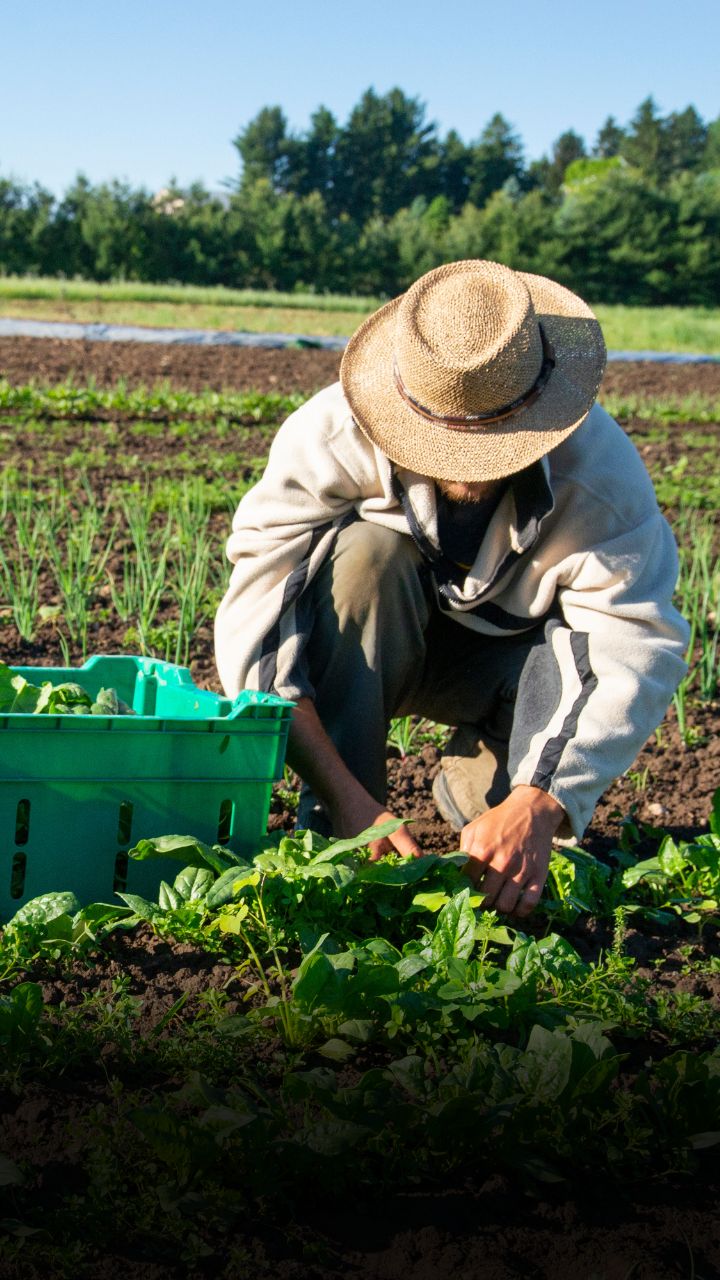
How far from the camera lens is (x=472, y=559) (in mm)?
2188

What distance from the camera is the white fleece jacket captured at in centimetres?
203

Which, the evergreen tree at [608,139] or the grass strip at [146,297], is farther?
the evergreen tree at [608,139]

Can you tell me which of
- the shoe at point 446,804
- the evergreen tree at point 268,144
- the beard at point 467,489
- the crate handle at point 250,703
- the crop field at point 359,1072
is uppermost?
the evergreen tree at point 268,144

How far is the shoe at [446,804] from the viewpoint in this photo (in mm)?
2473

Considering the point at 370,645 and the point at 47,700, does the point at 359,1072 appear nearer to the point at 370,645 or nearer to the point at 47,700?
the point at 47,700

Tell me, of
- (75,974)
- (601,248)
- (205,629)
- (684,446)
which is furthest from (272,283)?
(75,974)

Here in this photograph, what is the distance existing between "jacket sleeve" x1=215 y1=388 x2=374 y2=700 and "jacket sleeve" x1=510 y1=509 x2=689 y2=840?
43cm

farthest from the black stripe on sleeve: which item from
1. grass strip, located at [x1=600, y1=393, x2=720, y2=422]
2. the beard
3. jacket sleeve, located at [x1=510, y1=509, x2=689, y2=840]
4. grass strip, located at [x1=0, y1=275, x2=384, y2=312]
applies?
grass strip, located at [x1=0, y1=275, x2=384, y2=312]

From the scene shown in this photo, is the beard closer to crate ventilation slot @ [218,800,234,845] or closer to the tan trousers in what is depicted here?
the tan trousers

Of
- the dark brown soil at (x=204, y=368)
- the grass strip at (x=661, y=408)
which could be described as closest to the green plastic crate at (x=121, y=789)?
the dark brown soil at (x=204, y=368)

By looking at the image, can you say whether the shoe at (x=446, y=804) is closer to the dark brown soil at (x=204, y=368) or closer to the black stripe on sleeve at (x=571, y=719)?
the black stripe on sleeve at (x=571, y=719)

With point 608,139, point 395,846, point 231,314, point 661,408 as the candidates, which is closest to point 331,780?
point 395,846

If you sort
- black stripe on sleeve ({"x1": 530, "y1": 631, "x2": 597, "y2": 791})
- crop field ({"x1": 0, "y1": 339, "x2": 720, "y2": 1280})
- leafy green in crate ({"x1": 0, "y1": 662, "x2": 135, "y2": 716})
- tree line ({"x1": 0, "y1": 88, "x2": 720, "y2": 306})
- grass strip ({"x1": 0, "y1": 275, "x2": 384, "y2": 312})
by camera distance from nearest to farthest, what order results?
crop field ({"x1": 0, "y1": 339, "x2": 720, "y2": 1280})
leafy green in crate ({"x1": 0, "y1": 662, "x2": 135, "y2": 716})
black stripe on sleeve ({"x1": 530, "y1": 631, "x2": 597, "y2": 791})
grass strip ({"x1": 0, "y1": 275, "x2": 384, "y2": 312})
tree line ({"x1": 0, "y1": 88, "x2": 720, "y2": 306})

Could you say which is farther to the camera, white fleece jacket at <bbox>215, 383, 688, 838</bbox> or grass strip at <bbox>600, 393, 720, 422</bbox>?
grass strip at <bbox>600, 393, 720, 422</bbox>
